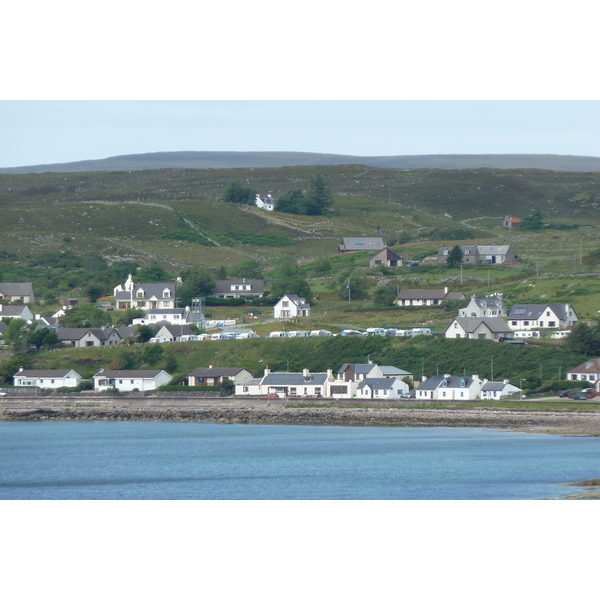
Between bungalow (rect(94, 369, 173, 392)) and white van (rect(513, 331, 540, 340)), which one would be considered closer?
bungalow (rect(94, 369, 173, 392))

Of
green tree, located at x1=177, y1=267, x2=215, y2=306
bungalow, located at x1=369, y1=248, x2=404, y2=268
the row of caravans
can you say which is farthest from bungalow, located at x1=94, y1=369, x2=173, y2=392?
bungalow, located at x1=369, y1=248, x2=404, y2=268

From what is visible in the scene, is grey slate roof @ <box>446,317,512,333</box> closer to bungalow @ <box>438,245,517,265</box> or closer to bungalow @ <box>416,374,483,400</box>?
bungalow @ <box>416,374,483,400</box>

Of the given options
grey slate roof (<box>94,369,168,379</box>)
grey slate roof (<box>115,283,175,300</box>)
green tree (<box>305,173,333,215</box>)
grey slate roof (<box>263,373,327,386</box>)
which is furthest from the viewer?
green tree (<box>305,173,333,215</box>)

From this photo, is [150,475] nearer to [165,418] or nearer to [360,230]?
[165,418]

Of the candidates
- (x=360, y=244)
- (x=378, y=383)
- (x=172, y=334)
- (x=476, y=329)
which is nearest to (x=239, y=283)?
(x=172, y=334)

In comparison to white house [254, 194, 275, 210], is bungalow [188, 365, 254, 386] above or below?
below

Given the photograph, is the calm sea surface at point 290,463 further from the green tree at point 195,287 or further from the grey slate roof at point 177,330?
the green tree at point 195,287

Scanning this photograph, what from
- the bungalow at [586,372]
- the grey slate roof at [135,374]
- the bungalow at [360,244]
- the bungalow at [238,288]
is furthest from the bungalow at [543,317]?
the bungalow at [360,244]
